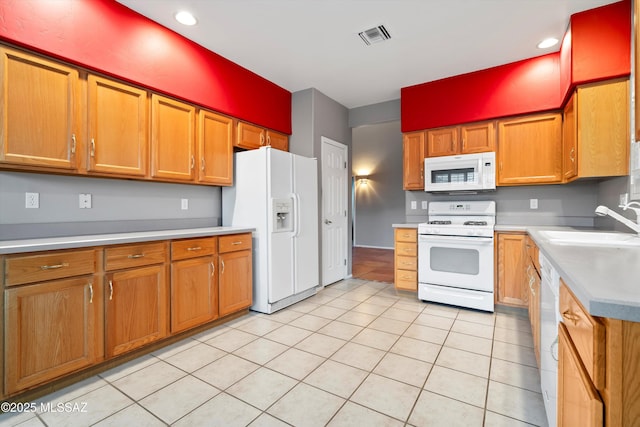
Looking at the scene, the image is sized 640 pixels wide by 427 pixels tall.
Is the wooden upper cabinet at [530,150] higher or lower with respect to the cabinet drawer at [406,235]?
higher

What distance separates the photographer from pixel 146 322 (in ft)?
7.18

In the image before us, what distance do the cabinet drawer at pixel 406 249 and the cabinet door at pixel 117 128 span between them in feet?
9.36

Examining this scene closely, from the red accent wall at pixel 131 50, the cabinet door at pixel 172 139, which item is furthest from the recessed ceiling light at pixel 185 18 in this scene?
the cabinet door at pixel 172 139

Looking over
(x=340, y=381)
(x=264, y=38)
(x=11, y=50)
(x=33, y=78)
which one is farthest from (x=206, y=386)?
(x=264, y=38)

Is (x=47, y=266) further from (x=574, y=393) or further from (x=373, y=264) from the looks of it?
(x=373, y=264)

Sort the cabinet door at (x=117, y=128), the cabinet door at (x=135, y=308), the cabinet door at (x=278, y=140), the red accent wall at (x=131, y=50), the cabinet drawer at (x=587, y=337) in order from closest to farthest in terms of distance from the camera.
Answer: the cabinet drawer at (x=587, y=337) < the red accent wall at (x=131, y=50) < the cabinet door at (x=135, y=308) < the cabinet door at (x=117, y=128) < the cabinet door at (x=278, y=140)

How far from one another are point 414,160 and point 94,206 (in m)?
3.44

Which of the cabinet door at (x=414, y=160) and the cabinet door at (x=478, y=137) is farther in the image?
the cabinet door at (x=414, y=160)

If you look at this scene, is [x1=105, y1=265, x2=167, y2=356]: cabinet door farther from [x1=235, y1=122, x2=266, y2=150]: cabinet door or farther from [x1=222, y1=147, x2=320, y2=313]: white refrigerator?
[x1=235, y1=122, x2=266, y2=150]: cabinet door

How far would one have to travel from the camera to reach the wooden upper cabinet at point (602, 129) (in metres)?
2.30

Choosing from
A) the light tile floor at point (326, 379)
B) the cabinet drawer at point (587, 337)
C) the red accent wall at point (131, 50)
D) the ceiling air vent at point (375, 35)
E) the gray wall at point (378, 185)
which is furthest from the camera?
the gray wall at point (378, 185)

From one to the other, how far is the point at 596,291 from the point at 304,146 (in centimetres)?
359

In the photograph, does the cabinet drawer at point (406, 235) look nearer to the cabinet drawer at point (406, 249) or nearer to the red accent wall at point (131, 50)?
the cabinet drawer at point (406, 249)

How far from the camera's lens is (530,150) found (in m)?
3.20
